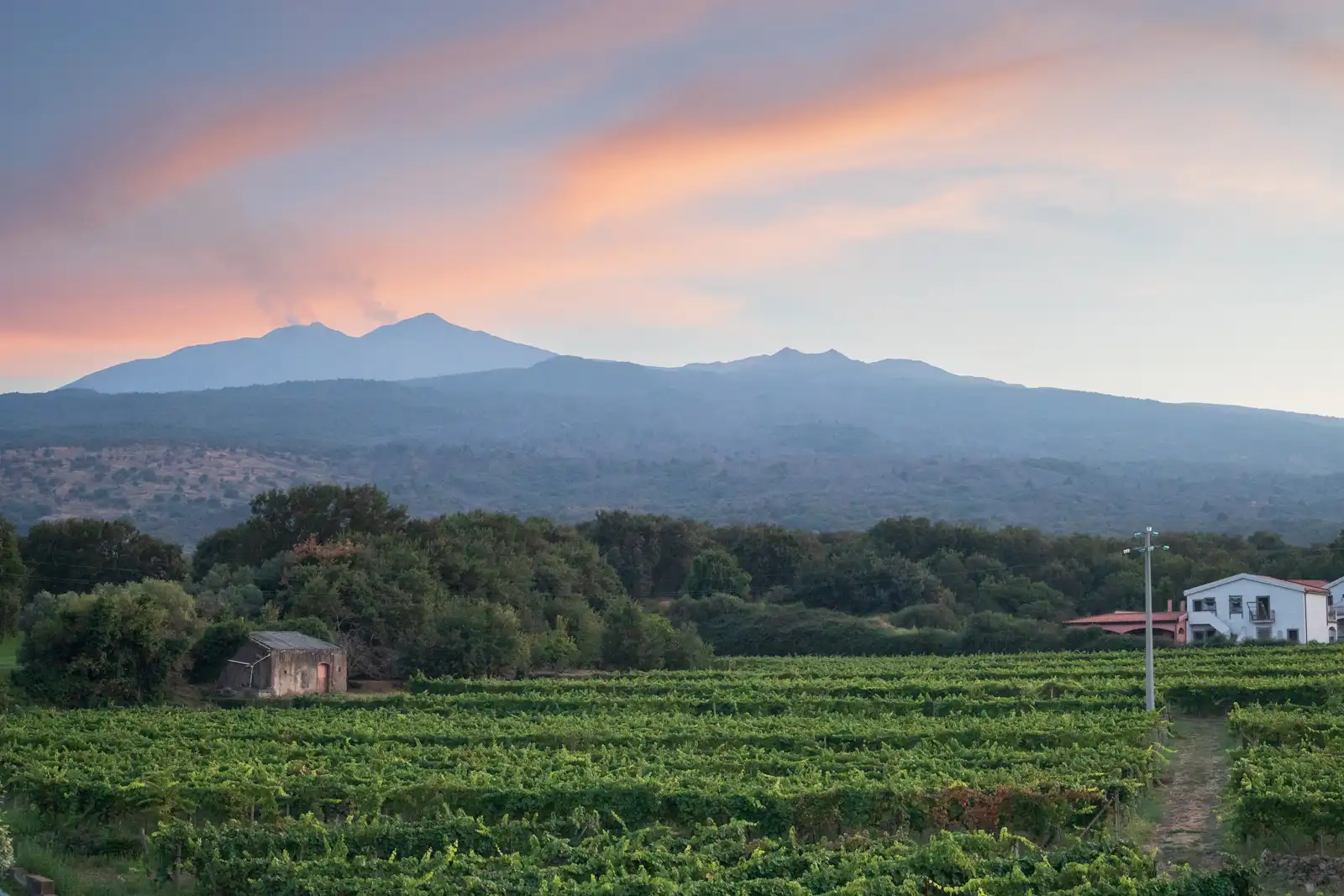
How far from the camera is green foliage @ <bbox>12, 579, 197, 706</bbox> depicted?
44.5 metres

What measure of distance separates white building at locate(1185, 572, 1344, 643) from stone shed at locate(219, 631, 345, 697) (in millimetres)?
43352

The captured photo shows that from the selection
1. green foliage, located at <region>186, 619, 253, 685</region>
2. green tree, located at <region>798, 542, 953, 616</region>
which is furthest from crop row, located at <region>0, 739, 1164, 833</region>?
green tree, located at <region>798, 542, 953, 616</region>

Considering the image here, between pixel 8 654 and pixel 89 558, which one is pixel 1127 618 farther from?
pixel 89 558

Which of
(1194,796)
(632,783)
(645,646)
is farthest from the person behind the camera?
(645,646)

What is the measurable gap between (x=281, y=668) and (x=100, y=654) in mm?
6595

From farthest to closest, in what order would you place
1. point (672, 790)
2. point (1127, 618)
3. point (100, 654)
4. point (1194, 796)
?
point (1127, 618) → point (100, 654) → point (1194, 796) → point (672, 790)

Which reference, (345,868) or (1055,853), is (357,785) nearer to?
(345,868)

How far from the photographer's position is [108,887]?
776 inches

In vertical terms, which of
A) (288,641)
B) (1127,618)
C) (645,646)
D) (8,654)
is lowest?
(645,646)

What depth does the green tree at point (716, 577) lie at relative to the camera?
8712 cm

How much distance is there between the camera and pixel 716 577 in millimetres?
87062

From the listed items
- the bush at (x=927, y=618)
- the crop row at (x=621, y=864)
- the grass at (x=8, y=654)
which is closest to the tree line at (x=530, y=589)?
the bush at (x=927, y=618)

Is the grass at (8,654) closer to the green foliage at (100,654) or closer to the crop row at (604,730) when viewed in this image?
the green foliage at (100,654)

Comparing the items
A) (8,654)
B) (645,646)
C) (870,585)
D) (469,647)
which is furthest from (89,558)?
(870,585)
